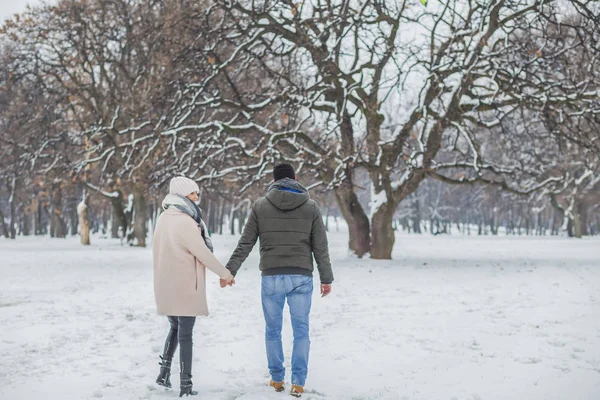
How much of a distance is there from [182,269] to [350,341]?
10.2 feet

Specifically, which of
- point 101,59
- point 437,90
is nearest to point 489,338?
point 437,90

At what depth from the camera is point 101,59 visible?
2636 centimetres

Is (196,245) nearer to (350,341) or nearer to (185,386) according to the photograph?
(185,386)

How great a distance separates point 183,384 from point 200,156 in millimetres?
14613

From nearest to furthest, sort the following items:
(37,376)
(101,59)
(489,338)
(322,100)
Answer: (37,376) → (489,338) → (322,100) → (101,59)

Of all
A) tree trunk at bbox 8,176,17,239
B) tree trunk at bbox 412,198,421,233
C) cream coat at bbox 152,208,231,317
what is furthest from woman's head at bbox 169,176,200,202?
tree trunk at bbox 412,198,421,233

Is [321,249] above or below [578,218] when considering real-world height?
below

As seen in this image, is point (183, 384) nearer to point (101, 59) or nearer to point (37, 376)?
point (37, 376)

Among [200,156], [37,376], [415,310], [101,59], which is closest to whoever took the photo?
[37,376]

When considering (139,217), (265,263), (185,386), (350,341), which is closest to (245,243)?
(265,263)

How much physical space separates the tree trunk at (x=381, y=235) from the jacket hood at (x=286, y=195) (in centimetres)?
1448

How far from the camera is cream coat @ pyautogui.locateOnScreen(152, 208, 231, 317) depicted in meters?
5.11

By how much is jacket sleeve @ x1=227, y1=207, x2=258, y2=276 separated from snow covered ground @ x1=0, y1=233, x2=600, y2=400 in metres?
1.14

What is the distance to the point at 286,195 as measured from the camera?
532 centimetres
